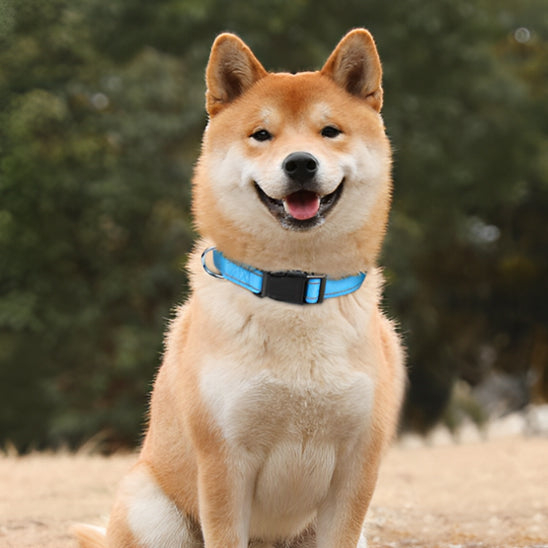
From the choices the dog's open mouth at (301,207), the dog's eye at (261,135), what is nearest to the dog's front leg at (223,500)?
the dog's open mouth at (301,207)

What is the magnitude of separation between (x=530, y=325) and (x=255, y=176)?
55.0 ft

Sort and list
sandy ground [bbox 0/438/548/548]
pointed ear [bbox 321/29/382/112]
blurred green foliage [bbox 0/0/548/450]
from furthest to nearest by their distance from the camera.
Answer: blurred green foliage [bbox 0/0/548/450], sandy ground [bbox 0/438/548/548], pointed ear [bbox 321/29/382/112]

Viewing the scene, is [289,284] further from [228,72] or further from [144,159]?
[144,159]

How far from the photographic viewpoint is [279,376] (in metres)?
2.93

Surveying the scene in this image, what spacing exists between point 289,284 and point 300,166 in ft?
1.48

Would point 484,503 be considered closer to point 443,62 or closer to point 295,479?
point 295,479

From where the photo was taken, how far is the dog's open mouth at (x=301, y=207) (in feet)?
10.0

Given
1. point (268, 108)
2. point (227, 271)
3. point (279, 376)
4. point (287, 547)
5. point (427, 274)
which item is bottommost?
point (427, 274)

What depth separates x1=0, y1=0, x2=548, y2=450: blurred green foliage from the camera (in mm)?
12266

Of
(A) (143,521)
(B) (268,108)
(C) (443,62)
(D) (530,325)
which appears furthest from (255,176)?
(D) (530,325)

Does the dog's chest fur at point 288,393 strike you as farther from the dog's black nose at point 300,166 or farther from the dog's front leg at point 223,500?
the dog's black nose at point 300,166

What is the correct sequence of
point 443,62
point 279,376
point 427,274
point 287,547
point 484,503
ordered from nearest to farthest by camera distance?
point 279,376
point 287,547
point 484,503
point 443,62
point 427,274

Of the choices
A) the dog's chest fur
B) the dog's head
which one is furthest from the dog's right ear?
the dog's chest fur

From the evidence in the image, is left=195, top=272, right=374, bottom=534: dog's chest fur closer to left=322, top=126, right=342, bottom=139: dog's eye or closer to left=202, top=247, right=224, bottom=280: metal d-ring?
left=202, top=247, right=224, bottom=280: metal d-ring
